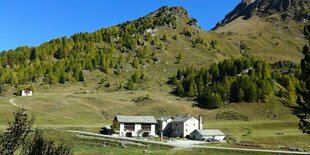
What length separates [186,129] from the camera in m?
112

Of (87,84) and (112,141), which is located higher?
(87,84)

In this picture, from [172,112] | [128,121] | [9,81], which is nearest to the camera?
[128,121]

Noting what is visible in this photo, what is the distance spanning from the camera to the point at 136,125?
366 ft

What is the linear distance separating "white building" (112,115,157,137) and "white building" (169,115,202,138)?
5212 millimetres

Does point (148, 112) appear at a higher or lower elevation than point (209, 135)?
higher

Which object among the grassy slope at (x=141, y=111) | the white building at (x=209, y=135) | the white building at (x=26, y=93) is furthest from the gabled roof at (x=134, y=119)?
the white building at (x=26, y=93)

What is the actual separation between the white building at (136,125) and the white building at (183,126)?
17.1ft

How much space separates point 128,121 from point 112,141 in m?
26.7

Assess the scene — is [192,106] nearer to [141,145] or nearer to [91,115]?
[91,115]

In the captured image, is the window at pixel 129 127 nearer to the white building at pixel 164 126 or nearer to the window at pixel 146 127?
the window at pixel 146 127

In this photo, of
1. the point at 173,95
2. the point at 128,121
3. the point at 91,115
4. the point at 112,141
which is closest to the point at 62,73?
the point at 173,95

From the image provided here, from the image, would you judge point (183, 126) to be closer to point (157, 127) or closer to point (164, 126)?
point (164, 126)

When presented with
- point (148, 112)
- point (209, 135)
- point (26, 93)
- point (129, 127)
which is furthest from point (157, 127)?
point (26, 93)

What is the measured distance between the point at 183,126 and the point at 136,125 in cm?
1211
